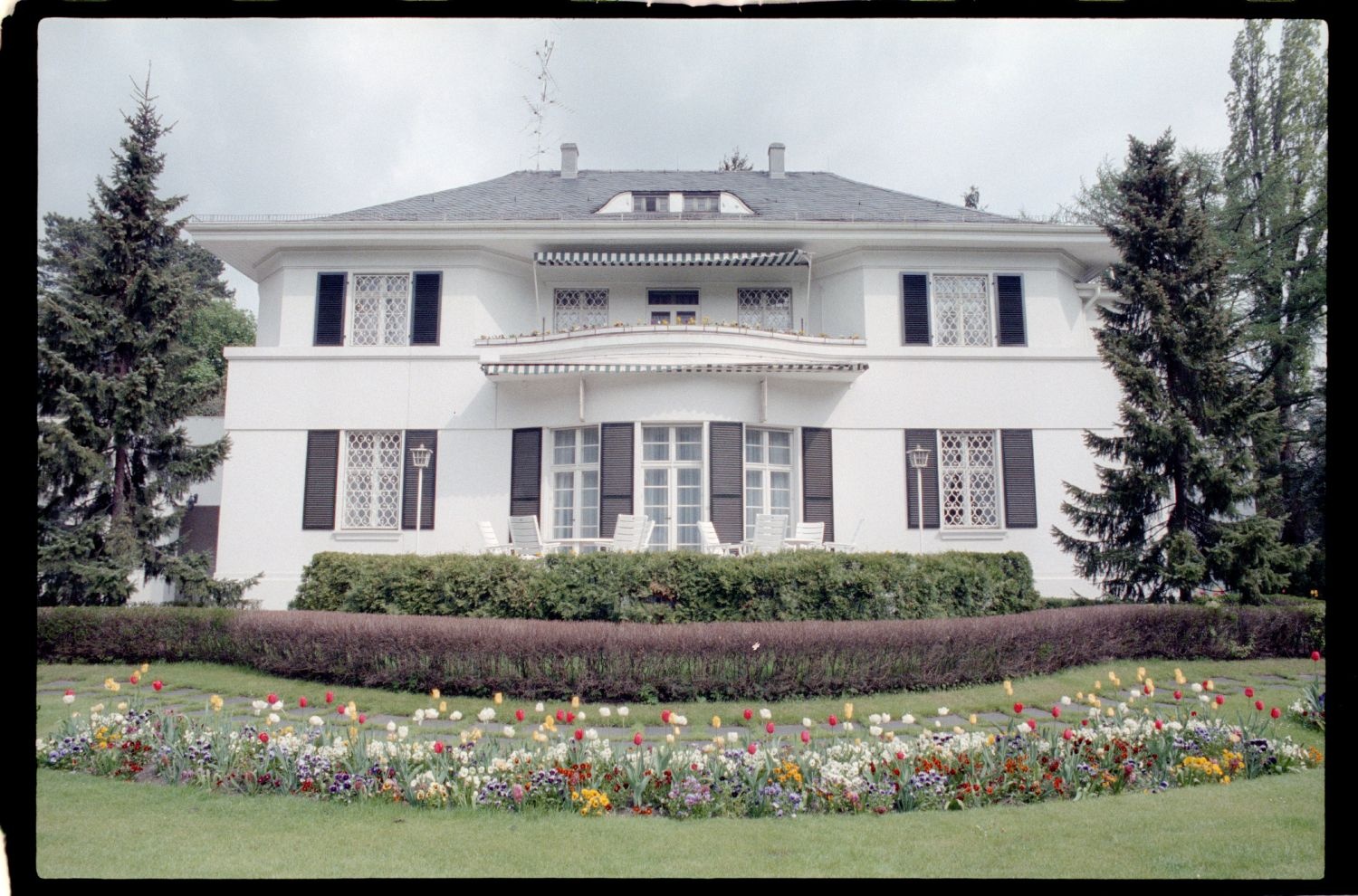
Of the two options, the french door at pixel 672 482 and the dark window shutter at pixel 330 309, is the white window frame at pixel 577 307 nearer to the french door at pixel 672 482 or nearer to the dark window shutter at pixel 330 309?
the french door at pixel 672 482

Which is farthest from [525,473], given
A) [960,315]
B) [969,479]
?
[960,315]

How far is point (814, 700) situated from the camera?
32.0 ft

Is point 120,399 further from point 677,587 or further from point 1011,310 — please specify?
point 1011,310

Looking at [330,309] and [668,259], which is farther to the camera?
[330,309]

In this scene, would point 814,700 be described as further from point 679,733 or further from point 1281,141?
point 1281,141

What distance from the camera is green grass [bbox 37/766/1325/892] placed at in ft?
15.1

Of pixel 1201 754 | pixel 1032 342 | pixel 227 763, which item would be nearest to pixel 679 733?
pixel 227 763

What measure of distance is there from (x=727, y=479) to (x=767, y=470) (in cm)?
128

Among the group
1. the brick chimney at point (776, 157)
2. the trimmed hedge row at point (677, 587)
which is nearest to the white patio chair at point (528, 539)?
the trimmed hedge row at point (677, 587)

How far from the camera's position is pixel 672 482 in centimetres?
1609

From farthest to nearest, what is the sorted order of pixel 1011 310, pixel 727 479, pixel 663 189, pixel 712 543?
pixel 663 189
pixel 1011 310
pixel 727 479
pixel 712 543

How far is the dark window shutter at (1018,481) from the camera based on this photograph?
56.7 feet

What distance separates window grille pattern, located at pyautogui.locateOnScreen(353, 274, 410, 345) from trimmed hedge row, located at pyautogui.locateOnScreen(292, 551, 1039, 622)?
278 inches

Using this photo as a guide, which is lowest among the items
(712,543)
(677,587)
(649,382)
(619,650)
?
(619,650)
